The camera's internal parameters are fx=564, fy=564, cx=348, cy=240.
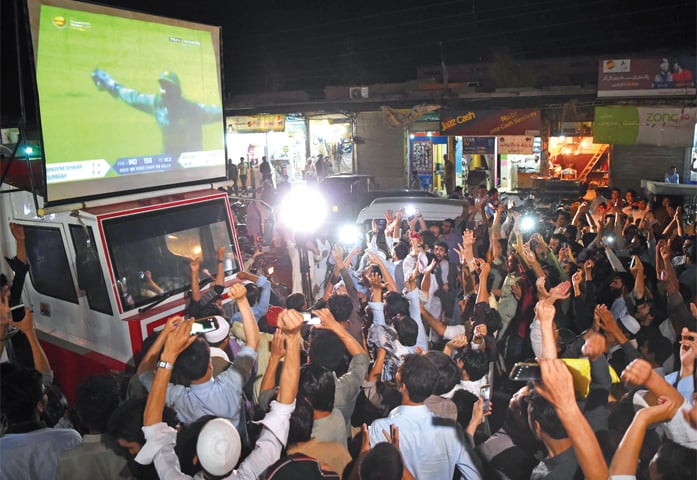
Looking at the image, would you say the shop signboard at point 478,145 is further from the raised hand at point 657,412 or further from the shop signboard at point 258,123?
the raised hand at point 657,412

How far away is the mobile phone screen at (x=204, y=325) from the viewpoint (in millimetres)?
4297

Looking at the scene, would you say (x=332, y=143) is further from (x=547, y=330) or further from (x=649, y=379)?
(x=649, y=379)

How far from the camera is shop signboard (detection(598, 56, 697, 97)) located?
14.1 meters

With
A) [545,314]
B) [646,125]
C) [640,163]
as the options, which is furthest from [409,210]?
[640,163]

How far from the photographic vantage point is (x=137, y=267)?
5.40 metres

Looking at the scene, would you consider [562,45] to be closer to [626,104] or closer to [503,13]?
[503,13]

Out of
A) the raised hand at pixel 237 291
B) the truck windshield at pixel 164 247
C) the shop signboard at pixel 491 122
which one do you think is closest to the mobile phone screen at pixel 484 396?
the raised hand at pixel 237 291

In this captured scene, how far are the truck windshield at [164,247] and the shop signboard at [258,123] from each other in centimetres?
1617

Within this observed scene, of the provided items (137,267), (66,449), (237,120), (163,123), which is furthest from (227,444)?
(237,120)

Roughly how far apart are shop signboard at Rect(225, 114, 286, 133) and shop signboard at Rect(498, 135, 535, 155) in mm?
8553

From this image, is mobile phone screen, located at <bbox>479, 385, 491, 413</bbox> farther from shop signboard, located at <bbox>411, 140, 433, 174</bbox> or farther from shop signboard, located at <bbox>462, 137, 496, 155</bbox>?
shop signboard, located at <bbox>411, 140, 433, 174</bbox>

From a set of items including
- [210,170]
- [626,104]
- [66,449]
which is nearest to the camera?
[66,449]

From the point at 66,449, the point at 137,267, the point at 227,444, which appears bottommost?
the point at 66,449

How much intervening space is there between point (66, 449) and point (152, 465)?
0.78m
